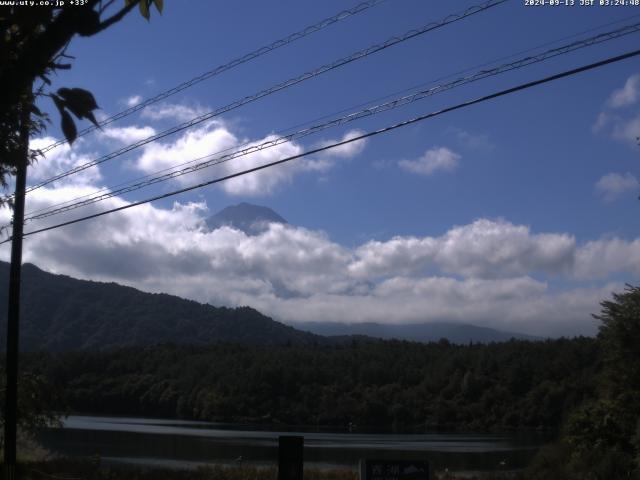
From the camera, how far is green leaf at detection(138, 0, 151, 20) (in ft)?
16.9

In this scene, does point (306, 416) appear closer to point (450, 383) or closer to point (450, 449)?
point (450, 383)

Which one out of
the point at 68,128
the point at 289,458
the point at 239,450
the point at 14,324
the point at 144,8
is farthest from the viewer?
the point at 239,450

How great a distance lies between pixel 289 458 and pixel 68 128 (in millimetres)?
6839

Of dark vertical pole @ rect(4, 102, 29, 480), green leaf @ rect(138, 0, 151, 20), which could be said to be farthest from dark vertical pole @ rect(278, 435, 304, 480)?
dark vertical pole @ rect(4, 102, 29, 480)

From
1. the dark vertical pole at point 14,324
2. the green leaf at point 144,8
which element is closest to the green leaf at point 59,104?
the green leaf at point 144,8

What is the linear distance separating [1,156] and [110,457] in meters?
38.1

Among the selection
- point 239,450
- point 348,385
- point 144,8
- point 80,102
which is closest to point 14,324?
point 144,8

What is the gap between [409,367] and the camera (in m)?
101

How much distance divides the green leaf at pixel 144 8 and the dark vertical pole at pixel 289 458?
21.5 feet

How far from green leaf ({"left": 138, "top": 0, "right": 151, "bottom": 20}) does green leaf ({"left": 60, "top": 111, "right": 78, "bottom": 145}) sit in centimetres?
97

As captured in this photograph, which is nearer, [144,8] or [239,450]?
[144,8]

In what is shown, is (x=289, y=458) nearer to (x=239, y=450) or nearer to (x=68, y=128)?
(x=68, y=128)

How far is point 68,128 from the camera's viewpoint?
463 cm

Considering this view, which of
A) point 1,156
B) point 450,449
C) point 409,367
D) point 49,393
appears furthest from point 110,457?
point 409,367
